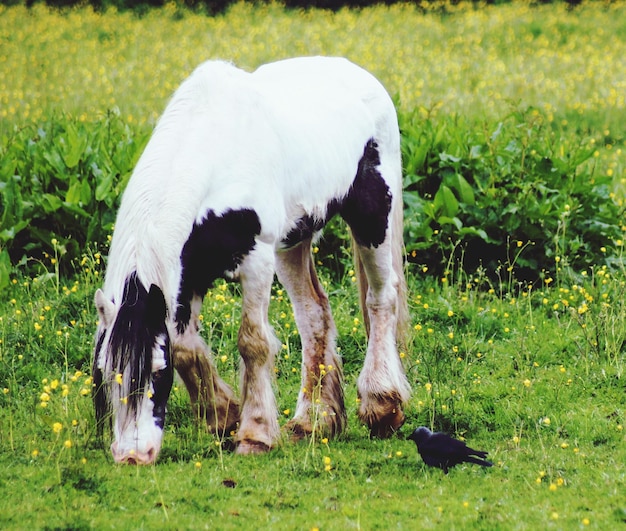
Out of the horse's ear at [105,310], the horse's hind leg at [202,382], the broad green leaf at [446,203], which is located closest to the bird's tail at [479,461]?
the horse's hind leg at [202,382]

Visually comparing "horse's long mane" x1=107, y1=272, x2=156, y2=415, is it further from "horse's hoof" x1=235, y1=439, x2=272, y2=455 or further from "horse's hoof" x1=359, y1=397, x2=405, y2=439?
"horse's hoof" x1=359, y1=397, x2=405, y2=439

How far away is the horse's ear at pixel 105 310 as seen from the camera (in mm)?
4273

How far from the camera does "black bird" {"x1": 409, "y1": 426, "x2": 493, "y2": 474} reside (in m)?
4.74

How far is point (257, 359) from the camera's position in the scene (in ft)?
16.2

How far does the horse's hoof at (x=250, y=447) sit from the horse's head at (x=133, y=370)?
609 millimetres

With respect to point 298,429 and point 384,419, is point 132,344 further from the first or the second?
point 384,419

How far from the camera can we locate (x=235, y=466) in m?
4.83

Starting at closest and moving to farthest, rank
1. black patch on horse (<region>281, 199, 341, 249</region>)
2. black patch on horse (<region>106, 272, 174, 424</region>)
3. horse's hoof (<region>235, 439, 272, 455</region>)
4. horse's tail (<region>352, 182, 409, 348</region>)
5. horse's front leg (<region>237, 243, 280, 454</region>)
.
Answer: black patch on horse (<region>106, 272, 174, 424</region>)
horse's front leg (<region>237, 243, 280, 454</region>)
horse's hoof (<region>235, 439, 272, 455</region>)
black patch on horse (<region>281, 199, 341, 249</region>)
horse's tail (<region>352, 182, 409, 348</region>)

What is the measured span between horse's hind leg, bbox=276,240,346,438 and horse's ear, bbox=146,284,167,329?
52.4 inches

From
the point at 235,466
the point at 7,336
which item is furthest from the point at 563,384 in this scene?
the point at 7,336

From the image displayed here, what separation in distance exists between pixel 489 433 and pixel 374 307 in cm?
98

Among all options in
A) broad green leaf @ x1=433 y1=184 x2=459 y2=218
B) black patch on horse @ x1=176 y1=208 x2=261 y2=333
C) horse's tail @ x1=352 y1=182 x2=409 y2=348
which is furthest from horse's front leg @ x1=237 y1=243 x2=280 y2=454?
broad green leaf @ x1=433 y1=184 x2=459 y2=218

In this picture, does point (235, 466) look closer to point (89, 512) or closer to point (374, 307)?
point (89, 512)

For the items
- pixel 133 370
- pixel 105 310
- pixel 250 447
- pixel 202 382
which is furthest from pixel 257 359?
pixel 105 310
